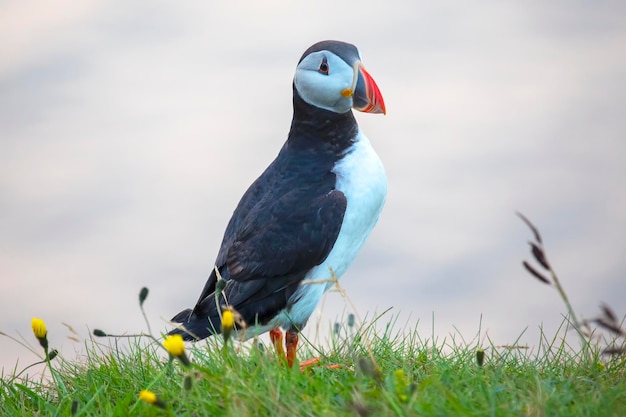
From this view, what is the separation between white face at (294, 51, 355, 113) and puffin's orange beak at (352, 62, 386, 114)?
0.04 m

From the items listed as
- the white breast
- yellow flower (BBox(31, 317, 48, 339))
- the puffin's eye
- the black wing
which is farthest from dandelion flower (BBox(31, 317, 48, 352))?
the puffin's eye

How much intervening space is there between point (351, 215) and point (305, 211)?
0.30 meters

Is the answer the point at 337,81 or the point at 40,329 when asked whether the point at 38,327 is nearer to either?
the point at 40,329

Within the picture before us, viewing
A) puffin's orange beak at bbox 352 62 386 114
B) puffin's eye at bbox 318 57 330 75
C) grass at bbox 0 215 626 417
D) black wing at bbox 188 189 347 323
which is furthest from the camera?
puffin's eye at bbox 318 57 330 75

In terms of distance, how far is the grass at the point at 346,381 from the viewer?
11.9ft

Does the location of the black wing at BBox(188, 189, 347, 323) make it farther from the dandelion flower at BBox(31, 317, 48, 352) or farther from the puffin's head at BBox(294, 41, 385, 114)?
the dandelion flower at BBox(31, 317, 48, 352)

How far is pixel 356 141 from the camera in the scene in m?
5.71

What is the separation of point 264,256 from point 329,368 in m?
0.91

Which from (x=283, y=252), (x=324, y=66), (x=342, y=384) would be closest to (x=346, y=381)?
(x=342, y=384)

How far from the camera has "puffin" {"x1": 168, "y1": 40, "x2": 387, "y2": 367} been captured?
5.37m

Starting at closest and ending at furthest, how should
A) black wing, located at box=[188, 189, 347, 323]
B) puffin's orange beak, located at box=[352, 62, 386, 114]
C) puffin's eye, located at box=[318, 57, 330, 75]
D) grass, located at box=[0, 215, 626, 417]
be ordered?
grass, located at box=[0, 215, 626, 417], black wing, located at box=[188, 189, 347, 323], puffin's orange beak, located at box=[352, 62, 386, 114], puffin's eye, located at box=[318, 57, 330, 75]

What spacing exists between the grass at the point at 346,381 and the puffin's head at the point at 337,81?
144 centimetres

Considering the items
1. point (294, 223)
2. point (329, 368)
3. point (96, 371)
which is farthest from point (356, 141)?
point (96, 371)

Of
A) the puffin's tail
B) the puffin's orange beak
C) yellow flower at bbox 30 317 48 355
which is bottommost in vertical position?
the puffin's tail
